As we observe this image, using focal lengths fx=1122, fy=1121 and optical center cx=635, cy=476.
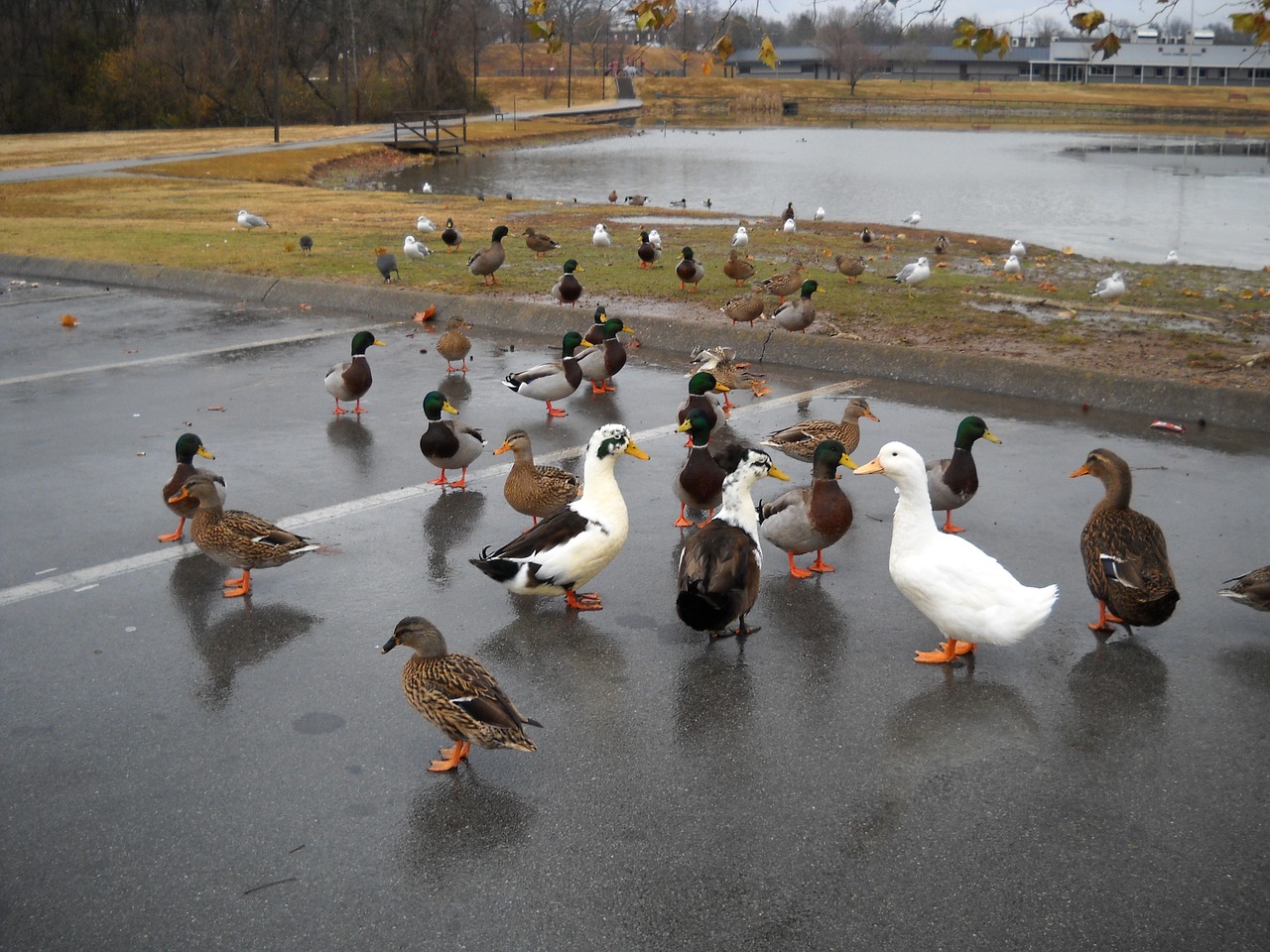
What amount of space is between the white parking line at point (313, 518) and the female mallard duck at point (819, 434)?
51.3 inches

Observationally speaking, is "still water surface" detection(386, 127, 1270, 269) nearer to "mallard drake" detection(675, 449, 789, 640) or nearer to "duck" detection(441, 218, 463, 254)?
"duck" detection(441, 218, 463, 254)

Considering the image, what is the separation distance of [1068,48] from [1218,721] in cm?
16736

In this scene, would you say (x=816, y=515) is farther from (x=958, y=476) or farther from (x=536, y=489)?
(x=536, y=489)

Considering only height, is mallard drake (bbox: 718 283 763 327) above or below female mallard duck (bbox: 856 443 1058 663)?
above

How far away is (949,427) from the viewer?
9680 mm

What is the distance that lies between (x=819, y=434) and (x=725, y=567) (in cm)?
306

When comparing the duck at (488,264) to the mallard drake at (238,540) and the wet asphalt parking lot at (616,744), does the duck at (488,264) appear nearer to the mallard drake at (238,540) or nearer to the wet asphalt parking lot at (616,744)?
the wet asphalt parking lot at (616,744)

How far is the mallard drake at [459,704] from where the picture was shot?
4762 millimetres

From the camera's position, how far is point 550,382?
10438 mm

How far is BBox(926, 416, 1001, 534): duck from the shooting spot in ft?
24.2

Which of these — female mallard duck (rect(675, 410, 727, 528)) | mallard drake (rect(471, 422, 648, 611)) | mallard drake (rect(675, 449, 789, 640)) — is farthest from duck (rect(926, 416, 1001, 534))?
mallard drake (rect(471, 422, 648, 611))

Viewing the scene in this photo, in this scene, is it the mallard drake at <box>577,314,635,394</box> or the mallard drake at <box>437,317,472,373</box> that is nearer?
the mallard drake at <box>577,314,635,394</box>

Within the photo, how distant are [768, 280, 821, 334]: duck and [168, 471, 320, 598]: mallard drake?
298 inches

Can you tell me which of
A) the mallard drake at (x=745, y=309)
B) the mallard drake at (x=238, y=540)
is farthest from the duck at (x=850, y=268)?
the mallard drake at (x=238, y=540)
